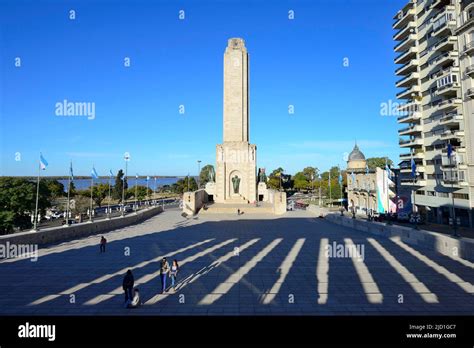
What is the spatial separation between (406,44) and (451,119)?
16.1 metres

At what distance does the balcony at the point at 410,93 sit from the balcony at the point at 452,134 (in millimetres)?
9282

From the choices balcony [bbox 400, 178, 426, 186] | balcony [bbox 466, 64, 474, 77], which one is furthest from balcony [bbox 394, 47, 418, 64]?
balcony [bbox 400, 178, 426, 186]

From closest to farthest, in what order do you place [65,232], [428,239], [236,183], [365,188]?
[428,239] < [65,232] < [236,183] < [365,188]

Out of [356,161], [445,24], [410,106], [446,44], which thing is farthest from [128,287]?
[356,161]

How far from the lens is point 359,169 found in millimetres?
68938

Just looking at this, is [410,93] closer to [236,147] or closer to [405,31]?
[405,31]

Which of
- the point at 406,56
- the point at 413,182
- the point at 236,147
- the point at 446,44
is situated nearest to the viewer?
the point at 446,44

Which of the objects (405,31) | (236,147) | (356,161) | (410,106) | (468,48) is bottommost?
(356,161)

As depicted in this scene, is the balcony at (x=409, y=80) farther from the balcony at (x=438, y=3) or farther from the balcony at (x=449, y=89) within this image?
the balcony at (x=438, y=3)

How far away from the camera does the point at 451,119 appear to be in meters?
34.7

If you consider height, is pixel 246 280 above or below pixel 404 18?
below

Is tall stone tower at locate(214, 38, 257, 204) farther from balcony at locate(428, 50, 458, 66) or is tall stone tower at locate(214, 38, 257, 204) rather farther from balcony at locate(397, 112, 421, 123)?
balcony at locate(428, 50, 458, 66)

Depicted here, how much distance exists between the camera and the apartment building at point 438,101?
32969mm

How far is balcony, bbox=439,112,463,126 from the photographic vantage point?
34.2m
